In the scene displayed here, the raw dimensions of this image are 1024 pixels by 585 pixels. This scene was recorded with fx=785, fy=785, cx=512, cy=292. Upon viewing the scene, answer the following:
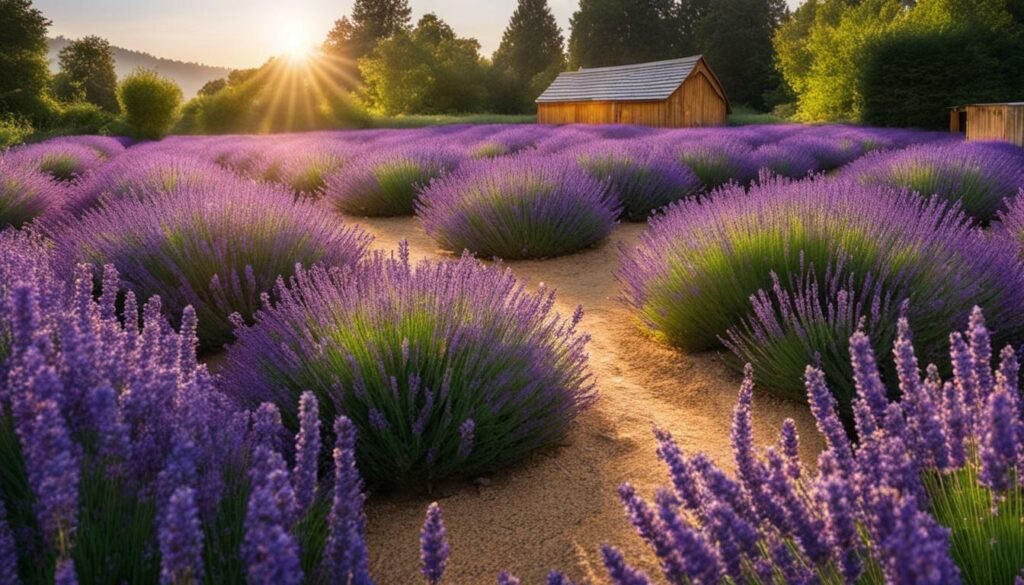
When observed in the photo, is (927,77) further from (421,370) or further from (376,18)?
(376,18)

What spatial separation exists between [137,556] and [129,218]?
11.5 feet

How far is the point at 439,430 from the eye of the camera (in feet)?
8.87

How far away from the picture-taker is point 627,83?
29.2 m

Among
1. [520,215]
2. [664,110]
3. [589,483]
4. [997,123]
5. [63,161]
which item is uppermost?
[664,110]

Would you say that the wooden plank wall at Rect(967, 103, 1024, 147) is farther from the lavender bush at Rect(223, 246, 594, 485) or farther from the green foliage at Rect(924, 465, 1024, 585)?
the green foliage at Rect(924, 465, 1024, 585)

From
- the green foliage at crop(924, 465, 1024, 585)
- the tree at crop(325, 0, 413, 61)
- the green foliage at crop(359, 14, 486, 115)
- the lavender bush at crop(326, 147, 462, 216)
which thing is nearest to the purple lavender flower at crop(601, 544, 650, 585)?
the green foliage at crop(924, 465, 1024, 585)

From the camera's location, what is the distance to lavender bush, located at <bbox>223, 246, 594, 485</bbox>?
8.82 feet

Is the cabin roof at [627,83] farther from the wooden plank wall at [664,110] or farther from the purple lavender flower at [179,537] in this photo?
the purple lavender flower at [179,537]

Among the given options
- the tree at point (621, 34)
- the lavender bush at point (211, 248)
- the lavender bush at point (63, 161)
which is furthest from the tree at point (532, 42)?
the lavender bush at point (211, 248)

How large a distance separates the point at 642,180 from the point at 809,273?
546 cm

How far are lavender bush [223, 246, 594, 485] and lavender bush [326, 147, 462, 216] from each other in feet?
20.8

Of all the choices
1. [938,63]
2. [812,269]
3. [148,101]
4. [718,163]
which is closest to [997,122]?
[718,163]

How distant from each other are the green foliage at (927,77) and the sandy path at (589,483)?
2360 cm

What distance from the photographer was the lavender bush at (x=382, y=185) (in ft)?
31.6
